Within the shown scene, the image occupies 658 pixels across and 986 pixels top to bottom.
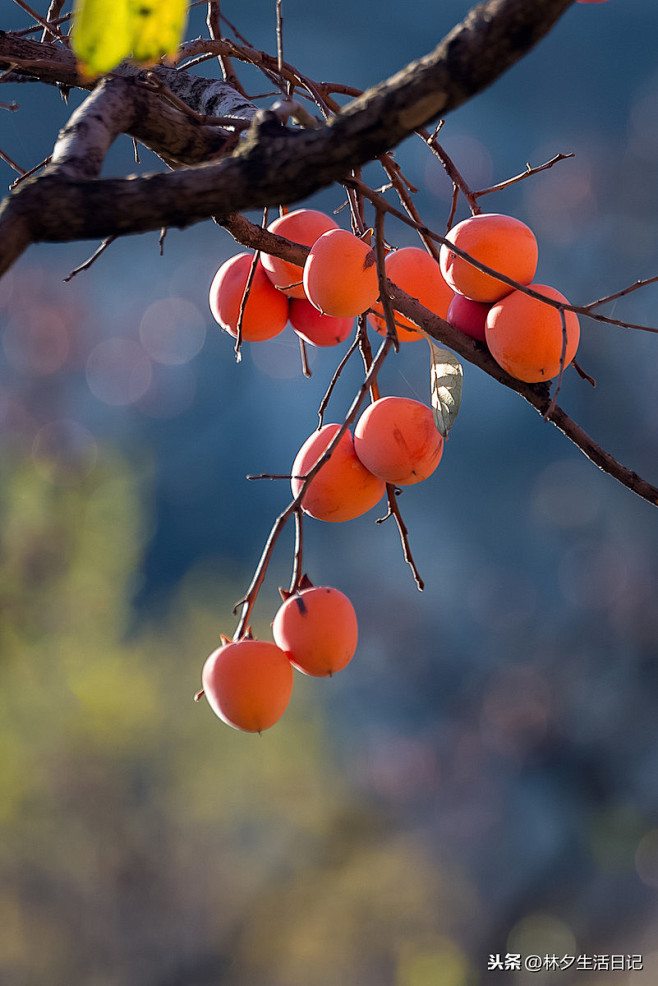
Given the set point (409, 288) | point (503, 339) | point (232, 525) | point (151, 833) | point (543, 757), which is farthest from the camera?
point (232, 525)

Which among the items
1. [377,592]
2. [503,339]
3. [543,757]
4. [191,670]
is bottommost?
[503,339]

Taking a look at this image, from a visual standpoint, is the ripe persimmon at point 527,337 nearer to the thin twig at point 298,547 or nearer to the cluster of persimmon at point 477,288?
the cluster of persimmon at point 477,288

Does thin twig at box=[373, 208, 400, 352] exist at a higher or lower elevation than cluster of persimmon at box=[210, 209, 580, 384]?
lower

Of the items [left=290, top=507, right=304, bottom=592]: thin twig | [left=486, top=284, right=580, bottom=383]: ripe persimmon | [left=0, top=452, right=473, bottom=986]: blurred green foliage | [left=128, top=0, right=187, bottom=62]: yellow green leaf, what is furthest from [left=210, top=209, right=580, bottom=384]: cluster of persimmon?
[left=0, top=452, right=473, bottom=986]: blurred green foliage

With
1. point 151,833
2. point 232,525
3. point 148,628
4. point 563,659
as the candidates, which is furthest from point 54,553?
point 563,659

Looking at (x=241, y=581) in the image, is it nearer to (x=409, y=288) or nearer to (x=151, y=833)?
(x=151, y=833)

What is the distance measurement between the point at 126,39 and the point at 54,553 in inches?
114

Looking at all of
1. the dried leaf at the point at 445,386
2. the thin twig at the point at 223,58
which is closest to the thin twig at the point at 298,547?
the dried leaf at the point at 445,386

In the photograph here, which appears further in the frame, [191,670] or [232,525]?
[232,525]

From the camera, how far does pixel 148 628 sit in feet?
10.5

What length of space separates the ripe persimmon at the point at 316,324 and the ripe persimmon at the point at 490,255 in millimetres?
122

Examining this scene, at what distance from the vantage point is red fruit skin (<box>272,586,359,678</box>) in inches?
22.2

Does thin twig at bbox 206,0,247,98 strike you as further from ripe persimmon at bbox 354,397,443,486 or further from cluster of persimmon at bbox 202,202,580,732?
ripe persimmon at bbox 354,397,443,486

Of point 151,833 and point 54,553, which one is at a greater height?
point 54,553
